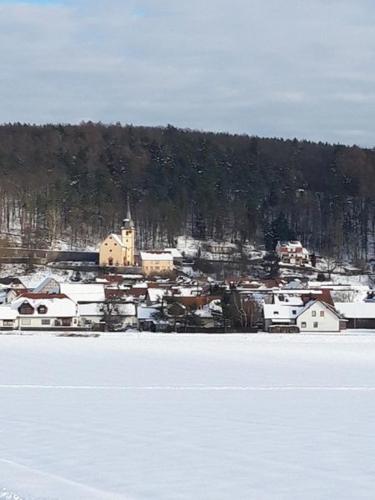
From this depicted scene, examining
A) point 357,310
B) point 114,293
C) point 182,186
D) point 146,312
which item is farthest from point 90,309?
point 182,186

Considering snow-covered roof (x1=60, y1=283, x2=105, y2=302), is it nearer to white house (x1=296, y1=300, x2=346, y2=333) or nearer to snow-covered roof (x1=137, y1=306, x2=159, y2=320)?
snow-covered roof (x1=137, y1=306, x2=159, y2=320)

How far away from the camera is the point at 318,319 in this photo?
32500mm

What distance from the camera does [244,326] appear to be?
105 ft

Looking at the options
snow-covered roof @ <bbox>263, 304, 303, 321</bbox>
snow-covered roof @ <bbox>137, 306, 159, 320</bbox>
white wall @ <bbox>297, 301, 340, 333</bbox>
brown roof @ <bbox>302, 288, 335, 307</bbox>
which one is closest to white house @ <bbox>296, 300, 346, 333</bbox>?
white wall @ <bbox>297, 301, 340, 333</bbox>

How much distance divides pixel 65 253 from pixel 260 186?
35191mm

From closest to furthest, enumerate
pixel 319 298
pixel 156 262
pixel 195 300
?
pixel 319 298 < pixel 195 300 < pixel 156 262

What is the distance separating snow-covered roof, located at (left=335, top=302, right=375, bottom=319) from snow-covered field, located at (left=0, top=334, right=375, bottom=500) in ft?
54.8

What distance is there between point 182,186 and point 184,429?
76.7 metres

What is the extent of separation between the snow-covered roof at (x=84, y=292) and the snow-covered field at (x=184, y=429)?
62.9 ft

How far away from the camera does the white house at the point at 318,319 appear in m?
32.2

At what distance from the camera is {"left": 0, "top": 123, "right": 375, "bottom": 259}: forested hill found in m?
74.1

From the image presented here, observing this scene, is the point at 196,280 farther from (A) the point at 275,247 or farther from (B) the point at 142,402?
(B) the point at 142,402

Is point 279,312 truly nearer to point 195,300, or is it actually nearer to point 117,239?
point 195,300

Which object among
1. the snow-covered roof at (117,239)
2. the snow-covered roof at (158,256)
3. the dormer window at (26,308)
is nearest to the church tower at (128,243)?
the snow-covered roof at (117,239)
